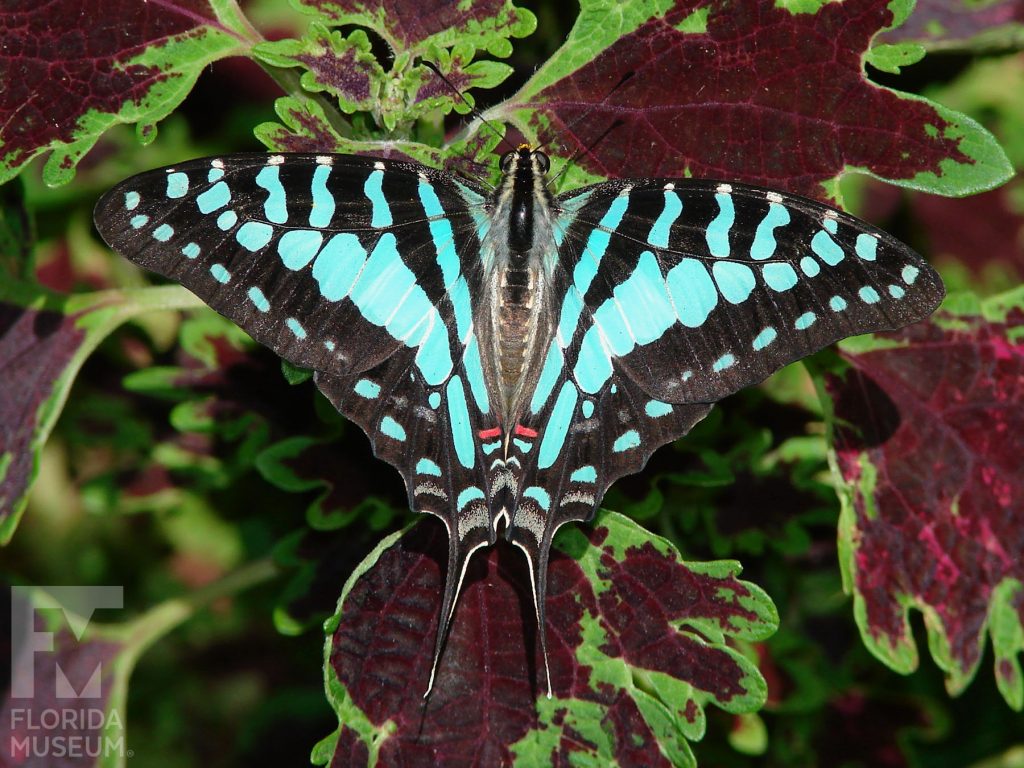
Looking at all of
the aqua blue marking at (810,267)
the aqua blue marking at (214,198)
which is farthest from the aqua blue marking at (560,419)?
the aqua blue marking at (214,198)

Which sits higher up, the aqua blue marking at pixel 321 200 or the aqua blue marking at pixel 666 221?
the aqua blue marking at pixel 321 200

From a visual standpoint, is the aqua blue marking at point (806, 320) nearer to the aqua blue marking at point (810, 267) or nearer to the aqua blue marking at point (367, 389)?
the aqua blue marking at point (810, 267)

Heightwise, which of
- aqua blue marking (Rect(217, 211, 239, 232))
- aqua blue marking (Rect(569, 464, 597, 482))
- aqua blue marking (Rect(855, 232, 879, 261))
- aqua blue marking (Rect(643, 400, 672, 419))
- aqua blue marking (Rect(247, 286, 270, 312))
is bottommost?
aqua blue marking (Rect(569, 464, 597, 482))

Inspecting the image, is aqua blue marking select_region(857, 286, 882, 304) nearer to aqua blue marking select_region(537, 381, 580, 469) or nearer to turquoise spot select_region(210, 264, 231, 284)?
aqua blue marking select_region(537, 381, 580, 469)

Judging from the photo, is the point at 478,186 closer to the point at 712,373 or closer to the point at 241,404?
the point at 712,373

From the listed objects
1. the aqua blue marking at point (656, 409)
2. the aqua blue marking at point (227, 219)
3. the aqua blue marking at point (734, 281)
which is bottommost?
the aqua blue marking at point (656, 409)

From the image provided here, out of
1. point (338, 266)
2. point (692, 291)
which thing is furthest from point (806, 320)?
point (338, 266)

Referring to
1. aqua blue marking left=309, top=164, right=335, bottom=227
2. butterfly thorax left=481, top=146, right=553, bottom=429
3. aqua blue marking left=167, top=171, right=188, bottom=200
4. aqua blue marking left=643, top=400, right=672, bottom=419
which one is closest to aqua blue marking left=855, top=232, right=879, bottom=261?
aqua blue marking left=643, top=400, right=672, bottom=419
